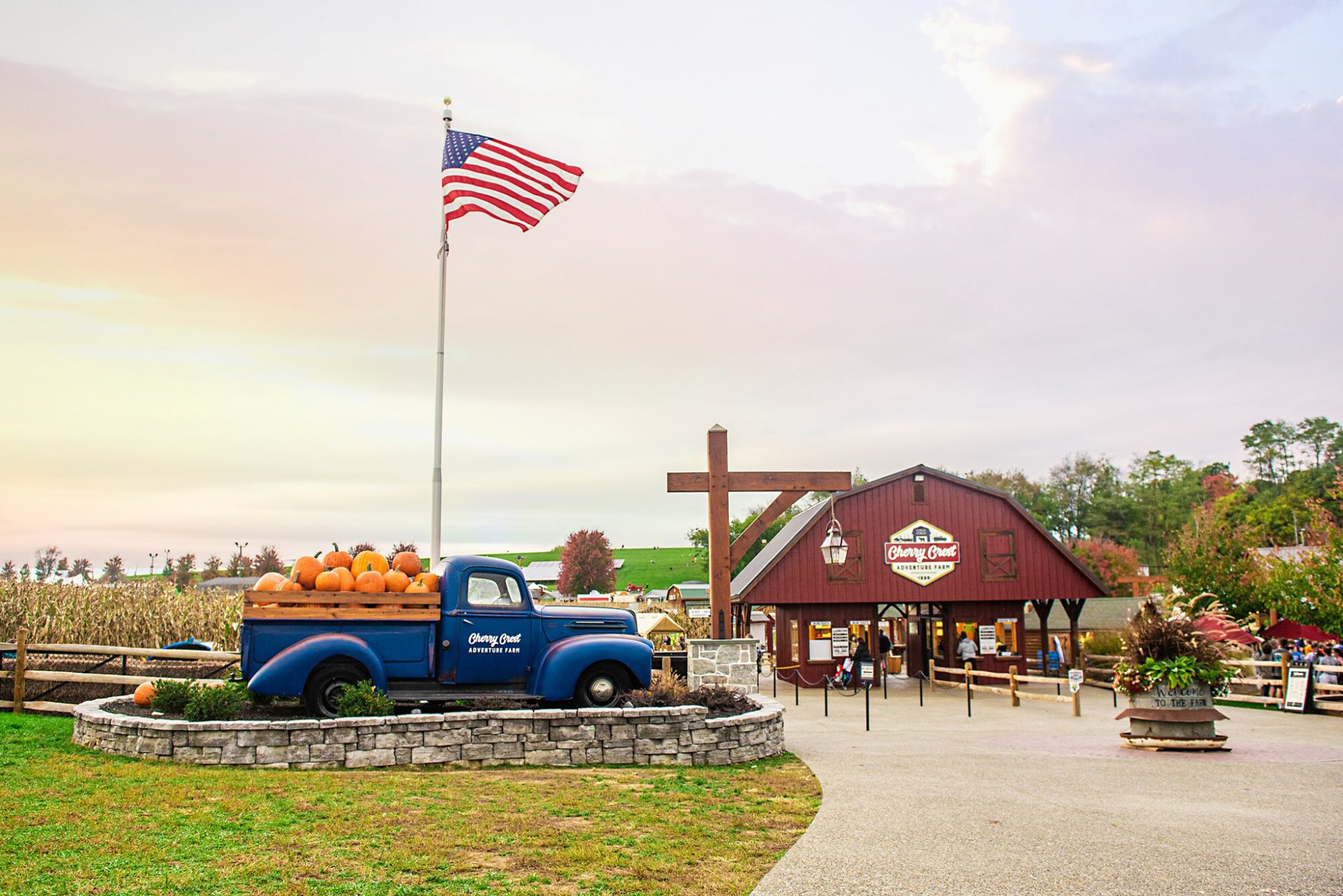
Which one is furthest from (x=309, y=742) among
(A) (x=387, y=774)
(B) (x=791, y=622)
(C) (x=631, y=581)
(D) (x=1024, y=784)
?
(C) (x=631, y=581)

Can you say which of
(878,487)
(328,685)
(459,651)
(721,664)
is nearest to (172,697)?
(328,685)

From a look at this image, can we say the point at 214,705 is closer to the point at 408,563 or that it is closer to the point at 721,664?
the point at 408,563

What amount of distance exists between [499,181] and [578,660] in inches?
311

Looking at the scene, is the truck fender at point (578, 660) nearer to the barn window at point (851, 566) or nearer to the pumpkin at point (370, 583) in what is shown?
the pumpkin at point (370, 583)

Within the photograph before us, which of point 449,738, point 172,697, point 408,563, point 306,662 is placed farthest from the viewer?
point 408,563

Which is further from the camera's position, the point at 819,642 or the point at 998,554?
the point at 998,554

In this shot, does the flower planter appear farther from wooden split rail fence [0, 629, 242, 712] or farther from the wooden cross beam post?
wooden split rail fence [0, 629, 242, 712]

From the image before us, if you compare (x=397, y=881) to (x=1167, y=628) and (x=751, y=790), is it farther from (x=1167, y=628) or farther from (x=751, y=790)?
(x=1167, y=628)

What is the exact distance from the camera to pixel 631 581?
347 ft

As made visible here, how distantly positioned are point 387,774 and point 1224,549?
37301 millimetres

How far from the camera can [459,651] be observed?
40.6 feet

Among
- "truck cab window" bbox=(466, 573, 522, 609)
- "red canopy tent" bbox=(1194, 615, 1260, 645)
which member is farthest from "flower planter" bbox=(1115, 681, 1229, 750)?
"truck cab window" bbox=(466, 573, 522, 609)

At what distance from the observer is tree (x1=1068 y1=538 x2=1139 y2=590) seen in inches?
2359

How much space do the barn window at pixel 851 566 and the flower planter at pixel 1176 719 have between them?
13491 mm
